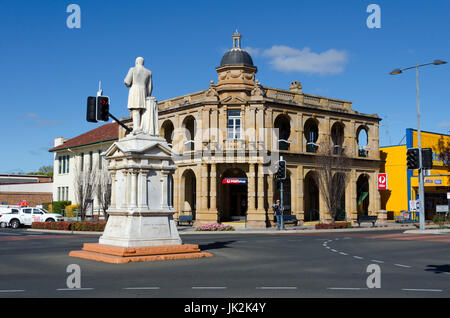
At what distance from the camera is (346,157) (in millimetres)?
39531

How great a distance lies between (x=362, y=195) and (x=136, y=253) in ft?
119

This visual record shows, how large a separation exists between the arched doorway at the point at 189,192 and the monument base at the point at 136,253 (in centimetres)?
2624

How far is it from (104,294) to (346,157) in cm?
3304

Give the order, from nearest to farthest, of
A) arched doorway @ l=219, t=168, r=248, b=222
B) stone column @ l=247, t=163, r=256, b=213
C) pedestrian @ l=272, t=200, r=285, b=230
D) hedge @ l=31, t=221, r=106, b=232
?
hedge @ l=31, t=221, r=106, b=232 < pedestrian @ l=272, t=200, r=285, b=230 < stone column @ l=247, t=163, r=256, b=213 < arched doorway @ l=219, t=168, r=248, b=222

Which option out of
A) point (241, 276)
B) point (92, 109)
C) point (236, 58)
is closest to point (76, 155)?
point (236, 58)

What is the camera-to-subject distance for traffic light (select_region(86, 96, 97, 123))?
1430 cm

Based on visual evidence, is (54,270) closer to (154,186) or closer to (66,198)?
(154,186)

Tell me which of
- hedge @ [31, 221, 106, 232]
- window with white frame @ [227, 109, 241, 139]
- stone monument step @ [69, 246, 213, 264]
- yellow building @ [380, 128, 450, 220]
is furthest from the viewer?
yellow building @ [380, 128, 450, 220]

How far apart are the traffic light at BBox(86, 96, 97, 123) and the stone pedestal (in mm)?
1164

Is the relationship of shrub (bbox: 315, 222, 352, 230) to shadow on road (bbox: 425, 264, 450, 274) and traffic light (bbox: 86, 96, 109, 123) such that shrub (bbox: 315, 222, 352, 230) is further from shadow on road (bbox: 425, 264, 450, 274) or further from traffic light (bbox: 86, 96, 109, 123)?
traffic light (bbox: 86, 96, 109, 123)

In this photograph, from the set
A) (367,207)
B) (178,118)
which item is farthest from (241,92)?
(367,207)

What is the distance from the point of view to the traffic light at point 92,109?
14.3 m

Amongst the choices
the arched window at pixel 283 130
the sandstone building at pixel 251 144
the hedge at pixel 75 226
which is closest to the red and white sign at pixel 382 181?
the sandstone building at pixel 251 144

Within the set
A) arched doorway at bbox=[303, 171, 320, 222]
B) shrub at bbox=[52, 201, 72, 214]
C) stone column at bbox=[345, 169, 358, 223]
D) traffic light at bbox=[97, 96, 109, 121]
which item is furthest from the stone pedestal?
shrub at bbox=[52, 201, 72, 214]
